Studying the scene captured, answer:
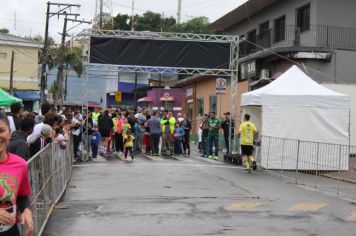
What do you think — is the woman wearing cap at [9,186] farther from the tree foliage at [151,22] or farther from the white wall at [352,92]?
the tree foliage at [151,22]

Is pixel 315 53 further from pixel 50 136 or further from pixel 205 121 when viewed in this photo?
pixel 50 136

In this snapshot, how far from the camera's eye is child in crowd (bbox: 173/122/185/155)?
76.1ft

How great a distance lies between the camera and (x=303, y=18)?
28031 millimetres

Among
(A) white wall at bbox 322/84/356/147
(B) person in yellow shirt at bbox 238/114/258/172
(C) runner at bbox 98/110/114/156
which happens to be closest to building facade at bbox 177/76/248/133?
(A) white wall at bbox 322/84/356/147

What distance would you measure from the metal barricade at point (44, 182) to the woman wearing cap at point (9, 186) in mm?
2477

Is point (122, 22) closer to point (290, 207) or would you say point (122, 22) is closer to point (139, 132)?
point (139, 132)

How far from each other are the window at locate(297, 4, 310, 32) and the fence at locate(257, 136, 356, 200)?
33.3 feet

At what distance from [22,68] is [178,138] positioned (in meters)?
34.3

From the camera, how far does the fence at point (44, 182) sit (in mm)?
7156

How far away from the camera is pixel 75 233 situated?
8211 millimetres

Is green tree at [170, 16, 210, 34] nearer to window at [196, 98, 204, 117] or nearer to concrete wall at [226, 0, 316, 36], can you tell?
window at [196, 98, 204, 117]

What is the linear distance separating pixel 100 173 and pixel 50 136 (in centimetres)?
621

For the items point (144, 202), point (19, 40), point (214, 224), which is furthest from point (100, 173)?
point (19, 40)

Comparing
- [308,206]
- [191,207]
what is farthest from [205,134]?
[191,207]
